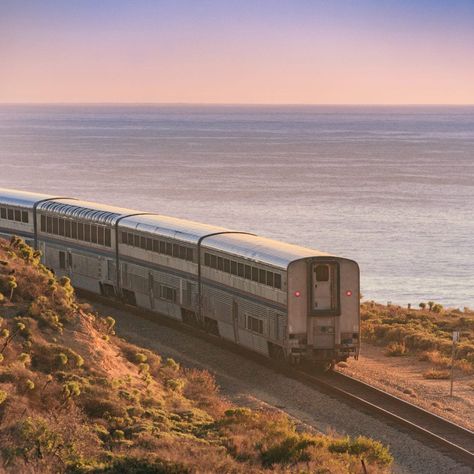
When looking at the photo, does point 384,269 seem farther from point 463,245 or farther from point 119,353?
point 119,353

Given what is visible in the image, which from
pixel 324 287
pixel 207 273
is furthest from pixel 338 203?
pixel 324 287

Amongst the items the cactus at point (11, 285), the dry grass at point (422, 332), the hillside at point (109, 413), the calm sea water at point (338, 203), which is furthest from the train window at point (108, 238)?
the calm sea water at point (338, 203)

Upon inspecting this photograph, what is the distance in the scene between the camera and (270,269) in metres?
35.7

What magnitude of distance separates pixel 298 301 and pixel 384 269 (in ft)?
167

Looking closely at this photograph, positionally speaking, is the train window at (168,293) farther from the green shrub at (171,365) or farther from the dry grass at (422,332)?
the dry grass at (422,332)

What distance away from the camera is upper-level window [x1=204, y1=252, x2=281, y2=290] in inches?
1400

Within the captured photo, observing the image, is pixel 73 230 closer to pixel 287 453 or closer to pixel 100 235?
pixel 100 235

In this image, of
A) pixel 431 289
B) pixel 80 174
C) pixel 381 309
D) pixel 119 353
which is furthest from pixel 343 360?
pixel 80 174

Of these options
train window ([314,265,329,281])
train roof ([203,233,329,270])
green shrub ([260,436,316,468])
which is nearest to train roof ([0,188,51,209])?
train roof ([203,233,329,270])

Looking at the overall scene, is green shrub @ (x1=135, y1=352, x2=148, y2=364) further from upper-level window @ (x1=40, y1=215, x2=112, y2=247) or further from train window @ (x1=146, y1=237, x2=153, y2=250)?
upper-level window @ (x1=40, y1=215, x2=112, y2=247)

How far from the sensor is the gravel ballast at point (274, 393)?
28.4 m

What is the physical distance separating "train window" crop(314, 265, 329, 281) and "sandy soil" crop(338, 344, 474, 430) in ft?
Result: 10.6

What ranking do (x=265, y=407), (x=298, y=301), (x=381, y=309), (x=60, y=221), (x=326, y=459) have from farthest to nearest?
(x=381, y=309) → (x=60, y=221) → (x=298, y=301) → (x=265, y=407) → (x=326, y=459)

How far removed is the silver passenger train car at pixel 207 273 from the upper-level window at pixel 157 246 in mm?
35
